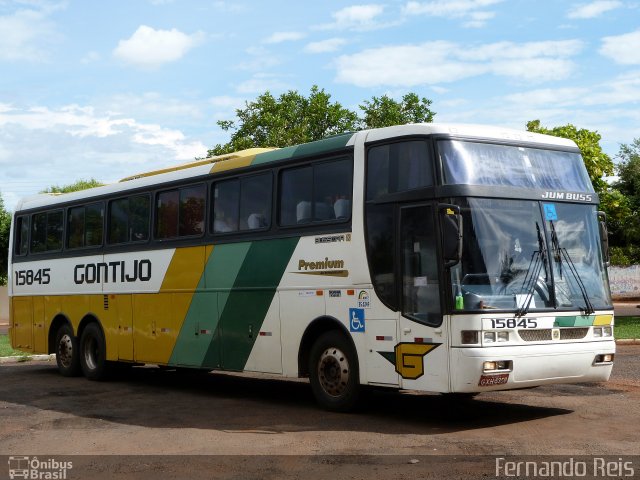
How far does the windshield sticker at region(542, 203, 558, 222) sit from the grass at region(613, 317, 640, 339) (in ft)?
39.0

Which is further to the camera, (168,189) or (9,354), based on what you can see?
(9,354)

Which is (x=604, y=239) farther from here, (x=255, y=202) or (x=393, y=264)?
(x=255, y=202)

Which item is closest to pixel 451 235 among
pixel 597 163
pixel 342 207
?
pixel 342 207

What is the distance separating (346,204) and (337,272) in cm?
87

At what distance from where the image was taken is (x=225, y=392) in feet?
51.1

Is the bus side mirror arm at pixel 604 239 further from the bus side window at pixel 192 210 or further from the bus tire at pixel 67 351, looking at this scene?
the bus tire at pixel 67 351

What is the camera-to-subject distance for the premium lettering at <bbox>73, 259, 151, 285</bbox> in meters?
16.5

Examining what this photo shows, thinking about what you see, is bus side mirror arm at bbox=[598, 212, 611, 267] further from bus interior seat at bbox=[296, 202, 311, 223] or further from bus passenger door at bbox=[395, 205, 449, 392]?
bus interior seat at bbox=[296, 202, 311, 223]

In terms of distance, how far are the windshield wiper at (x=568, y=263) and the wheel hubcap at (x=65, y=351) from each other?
1081 cm

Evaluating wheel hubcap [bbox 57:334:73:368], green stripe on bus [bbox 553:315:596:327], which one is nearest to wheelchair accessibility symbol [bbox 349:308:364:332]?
green stripe on bus [bbox 553:315:596:327]

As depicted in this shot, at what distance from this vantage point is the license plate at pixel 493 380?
10375 millimetres

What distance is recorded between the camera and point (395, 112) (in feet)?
144

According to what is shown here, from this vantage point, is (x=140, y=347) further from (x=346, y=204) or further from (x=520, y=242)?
(x=520, y=242)

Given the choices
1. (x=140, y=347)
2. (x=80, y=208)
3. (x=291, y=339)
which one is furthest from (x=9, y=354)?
(x=291, y=339)
